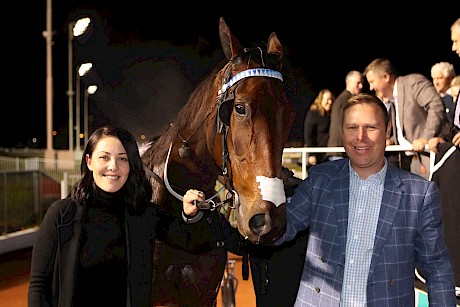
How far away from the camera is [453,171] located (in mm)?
3492

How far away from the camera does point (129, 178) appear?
2.35 metres

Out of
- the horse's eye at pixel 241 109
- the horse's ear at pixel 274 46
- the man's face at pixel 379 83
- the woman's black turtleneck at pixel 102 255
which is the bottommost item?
the woman's black turtleneck at pixel 102 255

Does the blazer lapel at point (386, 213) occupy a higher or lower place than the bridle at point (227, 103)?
lower

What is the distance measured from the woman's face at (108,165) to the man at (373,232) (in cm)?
92

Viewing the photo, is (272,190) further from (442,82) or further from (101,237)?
(442,82)

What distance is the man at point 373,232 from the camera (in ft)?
7.12

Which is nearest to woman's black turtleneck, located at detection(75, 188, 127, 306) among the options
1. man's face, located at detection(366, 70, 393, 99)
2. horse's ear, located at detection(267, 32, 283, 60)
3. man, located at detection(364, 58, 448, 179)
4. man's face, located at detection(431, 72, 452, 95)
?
horse's ear, located at detection(267, 32, 283, 60)

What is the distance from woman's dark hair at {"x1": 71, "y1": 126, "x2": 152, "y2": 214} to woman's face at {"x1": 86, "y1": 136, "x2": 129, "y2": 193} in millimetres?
30

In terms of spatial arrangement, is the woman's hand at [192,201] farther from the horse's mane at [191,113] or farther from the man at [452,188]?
the man at [452,188]

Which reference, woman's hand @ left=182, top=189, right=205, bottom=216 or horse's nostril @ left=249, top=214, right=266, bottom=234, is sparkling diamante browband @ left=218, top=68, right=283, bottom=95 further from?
horse's nostril @ left=249, top=214, right=266, bottom=234

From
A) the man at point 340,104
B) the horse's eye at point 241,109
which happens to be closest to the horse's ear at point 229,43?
the horse's eye at point 241,109

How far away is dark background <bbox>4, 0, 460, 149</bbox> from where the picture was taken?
23.5 feet

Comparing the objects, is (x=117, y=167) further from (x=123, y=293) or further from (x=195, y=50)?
(x=195, y=50)

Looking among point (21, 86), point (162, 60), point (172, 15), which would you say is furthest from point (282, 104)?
point (21, 86)
